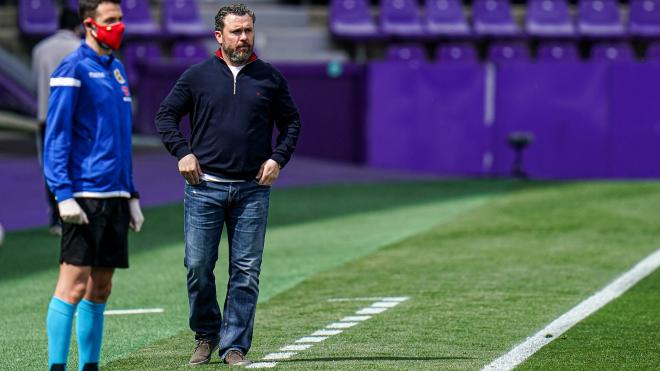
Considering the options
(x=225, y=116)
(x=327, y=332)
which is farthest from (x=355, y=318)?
(x=225, y=116)

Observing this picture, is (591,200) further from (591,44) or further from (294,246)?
(591,44)

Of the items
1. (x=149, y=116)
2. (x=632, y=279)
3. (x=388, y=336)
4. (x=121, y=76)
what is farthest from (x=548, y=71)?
(x=121, y=76)

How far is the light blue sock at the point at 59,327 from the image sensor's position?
622 centimetres

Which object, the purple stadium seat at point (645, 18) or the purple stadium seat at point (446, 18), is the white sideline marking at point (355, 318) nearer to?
the purple stadium seat at point (446, 18)

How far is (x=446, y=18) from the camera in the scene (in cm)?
2809

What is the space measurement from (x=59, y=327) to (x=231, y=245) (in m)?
1.11

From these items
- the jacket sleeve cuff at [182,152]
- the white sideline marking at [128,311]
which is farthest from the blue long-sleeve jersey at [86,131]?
the white sideline marking at [128,311]

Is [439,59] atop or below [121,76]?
below

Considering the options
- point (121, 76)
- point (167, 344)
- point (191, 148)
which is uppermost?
point (121, 76)

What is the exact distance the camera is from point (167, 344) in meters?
7.97

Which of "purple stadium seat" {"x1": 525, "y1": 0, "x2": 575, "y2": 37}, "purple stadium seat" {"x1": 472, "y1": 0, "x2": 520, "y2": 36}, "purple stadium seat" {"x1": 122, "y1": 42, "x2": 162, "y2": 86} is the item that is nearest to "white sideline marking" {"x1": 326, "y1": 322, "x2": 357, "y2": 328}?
"purple stadium seat" {"x1": 122, "y1": 42, "x2": 162, "y2": 86}

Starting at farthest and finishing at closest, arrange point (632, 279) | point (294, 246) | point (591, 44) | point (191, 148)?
point (591, 44) → point (294, 246) → point (632, 279) → point (191, 148)

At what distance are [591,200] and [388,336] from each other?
9644mm

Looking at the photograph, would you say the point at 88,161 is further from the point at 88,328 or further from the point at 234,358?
the point at 234,358
